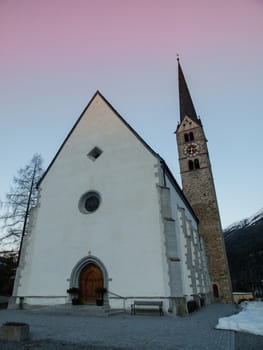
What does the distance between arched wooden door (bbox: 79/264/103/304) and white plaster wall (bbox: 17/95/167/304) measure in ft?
2.48

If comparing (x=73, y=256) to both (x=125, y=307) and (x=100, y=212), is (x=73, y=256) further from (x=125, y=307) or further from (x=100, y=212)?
(x=125, y=307)

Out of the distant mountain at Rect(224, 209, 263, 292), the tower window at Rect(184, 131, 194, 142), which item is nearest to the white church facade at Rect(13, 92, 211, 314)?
the tower window at Rect(184, 131, 194, 142)

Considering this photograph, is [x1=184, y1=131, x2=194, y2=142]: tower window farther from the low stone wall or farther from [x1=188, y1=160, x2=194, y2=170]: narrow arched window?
the low stone wall

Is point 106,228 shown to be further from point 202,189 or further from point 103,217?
point 202,189

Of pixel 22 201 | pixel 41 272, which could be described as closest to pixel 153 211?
pixel 41 272

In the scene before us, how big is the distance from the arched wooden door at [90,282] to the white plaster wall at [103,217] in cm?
76

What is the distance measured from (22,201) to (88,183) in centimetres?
719

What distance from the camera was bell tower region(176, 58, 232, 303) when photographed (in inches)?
957

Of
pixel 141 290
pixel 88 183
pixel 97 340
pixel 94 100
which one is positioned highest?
pixel 94 100

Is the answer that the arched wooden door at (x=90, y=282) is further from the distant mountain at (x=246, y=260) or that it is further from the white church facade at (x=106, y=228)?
the distant mountain at (x=246, y=260)

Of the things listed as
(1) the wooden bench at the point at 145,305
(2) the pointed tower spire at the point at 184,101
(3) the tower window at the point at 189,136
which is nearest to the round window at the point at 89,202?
(1) the wooden bench at the point at 145,305

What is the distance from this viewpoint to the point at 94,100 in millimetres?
17656

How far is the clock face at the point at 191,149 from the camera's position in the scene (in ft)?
101

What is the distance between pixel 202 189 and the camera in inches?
1110
